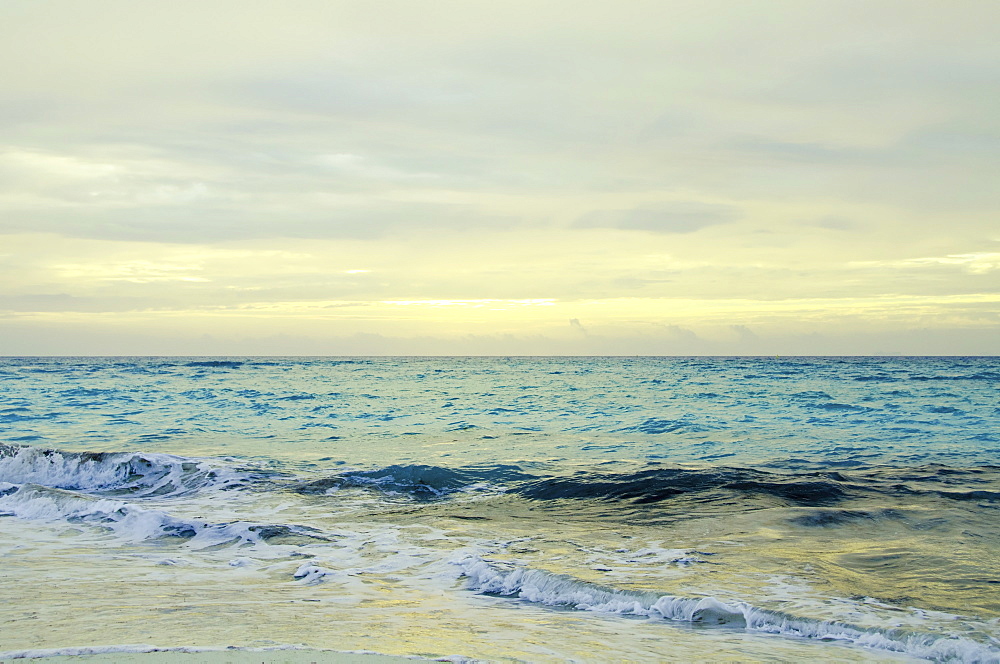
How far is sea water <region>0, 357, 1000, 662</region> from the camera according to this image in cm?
549

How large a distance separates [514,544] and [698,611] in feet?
10.0

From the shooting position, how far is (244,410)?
99.2ft

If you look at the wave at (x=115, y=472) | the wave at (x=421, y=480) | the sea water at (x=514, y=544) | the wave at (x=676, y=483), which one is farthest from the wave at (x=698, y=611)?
the wave at (x=115, y=472)

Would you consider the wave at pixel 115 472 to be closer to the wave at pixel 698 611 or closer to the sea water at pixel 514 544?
the sea water at pixel 514 544

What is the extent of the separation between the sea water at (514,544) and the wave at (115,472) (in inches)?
2.5

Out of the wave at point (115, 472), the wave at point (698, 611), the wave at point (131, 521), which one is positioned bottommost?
the wave at point (115, 472)

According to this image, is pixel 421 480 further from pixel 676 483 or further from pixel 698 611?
pixel 698 611

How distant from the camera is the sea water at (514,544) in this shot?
216 inches

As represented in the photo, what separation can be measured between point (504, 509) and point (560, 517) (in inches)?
45.5

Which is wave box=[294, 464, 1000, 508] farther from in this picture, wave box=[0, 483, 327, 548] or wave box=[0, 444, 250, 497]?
wave box=[0, 483, 327, 548]

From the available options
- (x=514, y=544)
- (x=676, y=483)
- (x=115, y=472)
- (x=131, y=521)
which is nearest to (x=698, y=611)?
(x=514, y=544)

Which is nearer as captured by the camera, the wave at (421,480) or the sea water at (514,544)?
the sea water at (514,544)

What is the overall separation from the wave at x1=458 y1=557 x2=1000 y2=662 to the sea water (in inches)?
0.9

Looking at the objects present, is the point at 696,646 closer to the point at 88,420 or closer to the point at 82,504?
the point at 82,504
